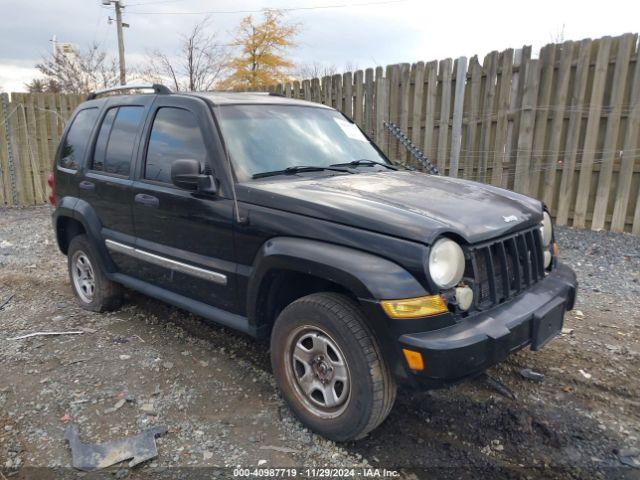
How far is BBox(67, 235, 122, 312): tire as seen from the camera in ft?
15.1

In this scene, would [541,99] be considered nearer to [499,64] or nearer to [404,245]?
[499,64]

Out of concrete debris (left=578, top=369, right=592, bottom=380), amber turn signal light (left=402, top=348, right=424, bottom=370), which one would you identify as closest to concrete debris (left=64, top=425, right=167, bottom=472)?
amber turn signal light (left=402, top=348, right=424, bottom=370)

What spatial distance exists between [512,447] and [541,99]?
5.43 m

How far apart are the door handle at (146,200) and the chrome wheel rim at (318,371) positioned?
5.14 ft

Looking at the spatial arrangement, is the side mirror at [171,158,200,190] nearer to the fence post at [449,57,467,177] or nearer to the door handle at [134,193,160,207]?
the door handle at [134,193,160,207]

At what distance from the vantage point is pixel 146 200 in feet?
12.3

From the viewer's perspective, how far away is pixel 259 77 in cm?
2373

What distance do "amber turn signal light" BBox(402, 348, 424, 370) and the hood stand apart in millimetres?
546

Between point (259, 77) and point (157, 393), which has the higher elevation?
point (259, 77)

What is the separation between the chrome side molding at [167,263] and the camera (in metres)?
3.31

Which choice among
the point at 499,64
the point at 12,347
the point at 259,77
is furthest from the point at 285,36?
the point at 12,347

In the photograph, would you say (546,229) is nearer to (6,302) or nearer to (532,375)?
(532,375)

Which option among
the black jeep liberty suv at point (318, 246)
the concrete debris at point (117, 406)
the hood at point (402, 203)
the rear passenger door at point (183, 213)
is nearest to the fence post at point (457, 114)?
the black jeep liberty suv at point (318, 246)

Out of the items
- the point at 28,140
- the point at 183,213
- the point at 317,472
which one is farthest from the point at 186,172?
the point at 28,140
